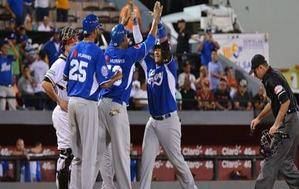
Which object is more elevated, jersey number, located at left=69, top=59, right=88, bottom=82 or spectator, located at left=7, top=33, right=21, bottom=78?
jersey number, located at left=69, top=59, right=88, bottom=82

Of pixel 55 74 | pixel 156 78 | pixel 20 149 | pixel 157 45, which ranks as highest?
pixel 157 45

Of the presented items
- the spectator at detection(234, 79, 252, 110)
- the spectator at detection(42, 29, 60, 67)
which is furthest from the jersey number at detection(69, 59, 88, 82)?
the spectator at detection(234, 79, 252, 110)

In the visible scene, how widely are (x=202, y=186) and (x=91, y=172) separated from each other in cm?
513

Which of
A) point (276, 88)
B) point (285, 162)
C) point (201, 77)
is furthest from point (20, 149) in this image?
point (276, 88)

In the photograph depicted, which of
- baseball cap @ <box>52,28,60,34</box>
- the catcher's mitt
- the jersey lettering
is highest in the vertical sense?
the jersey lettering

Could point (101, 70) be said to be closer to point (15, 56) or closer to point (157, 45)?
point (157, 45)

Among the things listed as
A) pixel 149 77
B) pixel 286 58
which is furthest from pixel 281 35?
pixel 149 77

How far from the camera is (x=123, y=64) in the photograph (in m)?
12.9

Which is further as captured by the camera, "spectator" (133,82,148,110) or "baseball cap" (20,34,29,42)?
"baseball cap" (20,34,29,42)

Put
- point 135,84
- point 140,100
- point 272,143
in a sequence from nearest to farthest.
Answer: point 272,143 → point 140,100 → point 135,84

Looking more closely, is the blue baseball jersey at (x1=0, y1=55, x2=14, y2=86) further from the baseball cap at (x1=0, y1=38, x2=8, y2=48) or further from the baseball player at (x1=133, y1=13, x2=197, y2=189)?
the baseball player at (x1=133, y1=13, x2=197, y2=189)

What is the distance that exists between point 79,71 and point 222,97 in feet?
31.0

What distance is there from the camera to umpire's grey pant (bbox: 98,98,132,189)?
41.8 feet

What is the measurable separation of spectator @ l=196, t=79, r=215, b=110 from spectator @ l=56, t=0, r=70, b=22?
14.5ft
